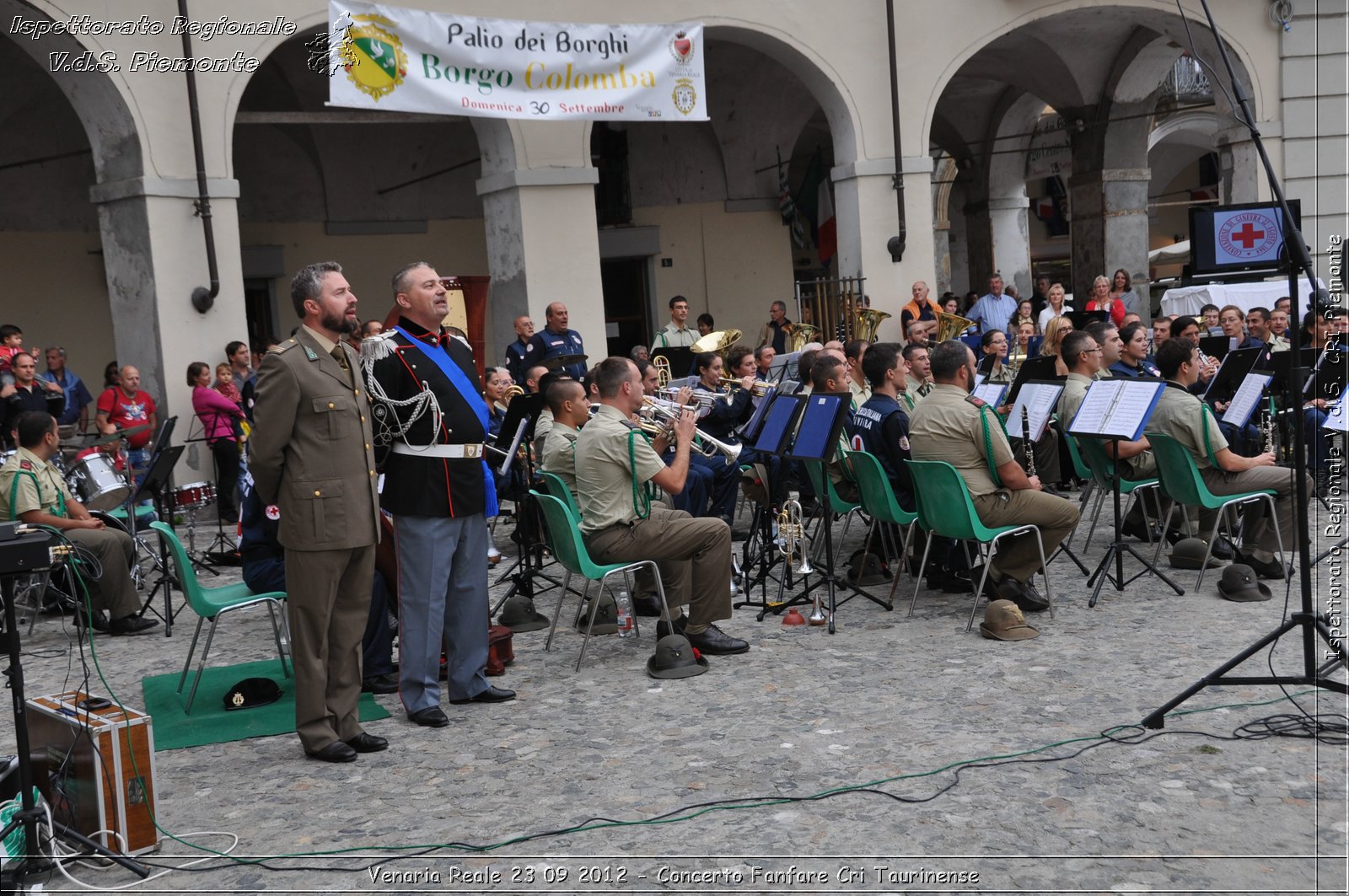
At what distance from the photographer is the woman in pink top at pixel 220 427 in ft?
37.3

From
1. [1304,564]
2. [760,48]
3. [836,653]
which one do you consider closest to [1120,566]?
[836,653]

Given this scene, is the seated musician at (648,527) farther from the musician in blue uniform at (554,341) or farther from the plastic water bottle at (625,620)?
the musician in blue uniform at (554,341)

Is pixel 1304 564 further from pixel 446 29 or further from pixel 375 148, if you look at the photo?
pixel 375 148

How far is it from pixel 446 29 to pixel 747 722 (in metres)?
8.77

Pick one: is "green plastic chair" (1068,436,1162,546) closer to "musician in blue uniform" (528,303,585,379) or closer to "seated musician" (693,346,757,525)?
"seated musician" (693,346,757,525)

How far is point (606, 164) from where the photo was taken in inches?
757

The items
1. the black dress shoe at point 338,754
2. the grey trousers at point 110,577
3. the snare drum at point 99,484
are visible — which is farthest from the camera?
the snare drum at point 99,484

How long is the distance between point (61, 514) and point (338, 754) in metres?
3.91

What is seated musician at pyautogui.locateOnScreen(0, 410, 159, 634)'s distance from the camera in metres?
7.58

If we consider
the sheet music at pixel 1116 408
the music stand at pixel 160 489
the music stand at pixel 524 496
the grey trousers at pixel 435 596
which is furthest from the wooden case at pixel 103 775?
the sheet music at pixel 1116 408

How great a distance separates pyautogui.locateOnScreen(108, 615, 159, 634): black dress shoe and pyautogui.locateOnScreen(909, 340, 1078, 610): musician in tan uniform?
16.2 ft

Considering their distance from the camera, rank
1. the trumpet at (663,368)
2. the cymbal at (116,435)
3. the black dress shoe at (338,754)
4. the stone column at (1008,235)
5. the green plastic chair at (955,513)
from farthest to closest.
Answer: the stone column at (1008,235)
the trumpet at (663,368)
the cymbal at (116,435)
the green plastic chair at (955,513)
the black dress shoe at (338,754)

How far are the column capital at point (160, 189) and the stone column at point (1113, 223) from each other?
12.5 m

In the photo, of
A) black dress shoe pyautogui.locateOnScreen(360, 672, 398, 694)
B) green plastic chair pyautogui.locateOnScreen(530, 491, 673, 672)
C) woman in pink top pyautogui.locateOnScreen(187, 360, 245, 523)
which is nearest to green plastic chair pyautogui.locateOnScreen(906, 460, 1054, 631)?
green plastic chair pyautogui.locateOnScreen(530, 491, 673, 672)
